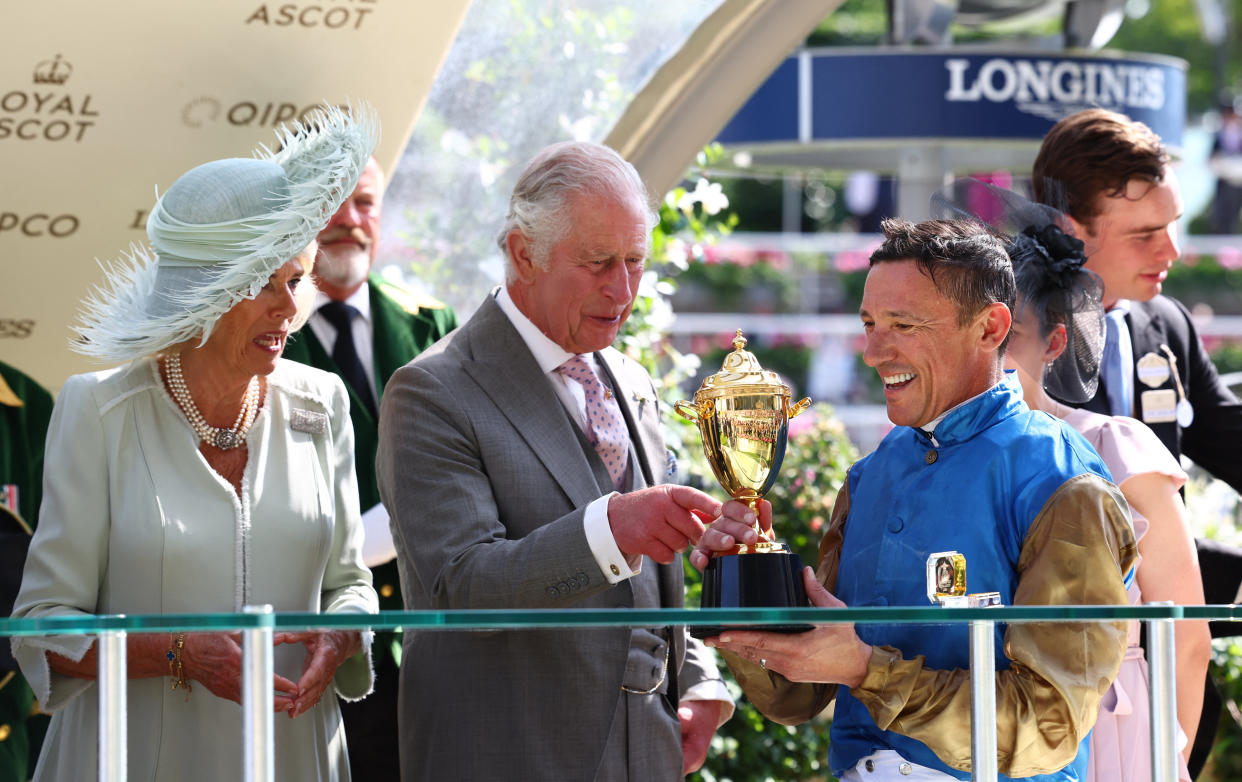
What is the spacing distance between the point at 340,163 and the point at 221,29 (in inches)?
61.4

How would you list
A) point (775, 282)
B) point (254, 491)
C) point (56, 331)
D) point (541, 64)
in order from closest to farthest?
point (254, 491) < point (56, 331) < point (541, 64) < point (775, 282)

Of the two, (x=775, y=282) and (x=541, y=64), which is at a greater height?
(x=775, y=282)

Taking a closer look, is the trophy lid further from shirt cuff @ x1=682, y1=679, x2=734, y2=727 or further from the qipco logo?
the qipco logo

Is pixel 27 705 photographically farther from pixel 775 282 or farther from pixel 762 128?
pixel 775 282

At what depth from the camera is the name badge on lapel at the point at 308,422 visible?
10.3ft

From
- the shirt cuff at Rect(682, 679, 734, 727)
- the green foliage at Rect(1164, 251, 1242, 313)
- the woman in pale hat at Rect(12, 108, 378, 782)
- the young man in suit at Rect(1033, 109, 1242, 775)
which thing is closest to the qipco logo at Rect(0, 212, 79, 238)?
the woman in pale hat at Rect(12, 108, 378, 782)

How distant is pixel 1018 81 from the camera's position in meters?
7.86

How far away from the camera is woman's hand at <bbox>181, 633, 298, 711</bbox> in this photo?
2.20 metres

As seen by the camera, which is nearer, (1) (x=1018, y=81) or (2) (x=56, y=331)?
(2) (x=56, y=331)

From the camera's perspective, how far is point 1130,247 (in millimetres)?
4023

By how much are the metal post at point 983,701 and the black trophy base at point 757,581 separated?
35 cm

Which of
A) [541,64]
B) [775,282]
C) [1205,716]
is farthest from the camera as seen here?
[775,282]

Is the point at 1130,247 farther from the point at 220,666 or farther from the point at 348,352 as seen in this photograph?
the point at 220,666

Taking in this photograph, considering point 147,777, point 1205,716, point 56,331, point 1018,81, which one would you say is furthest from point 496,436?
point 1018,81
